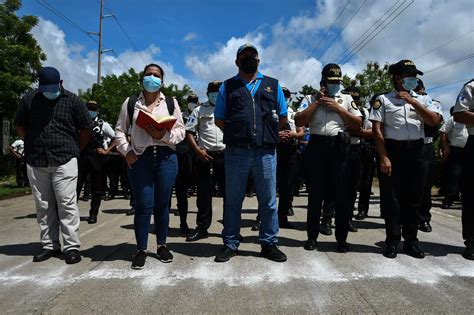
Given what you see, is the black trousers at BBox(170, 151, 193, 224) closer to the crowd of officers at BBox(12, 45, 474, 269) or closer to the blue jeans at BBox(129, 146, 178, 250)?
the crowd of officers at BBox(12, 45, 474, 269)

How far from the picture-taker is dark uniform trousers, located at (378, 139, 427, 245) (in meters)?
4.55

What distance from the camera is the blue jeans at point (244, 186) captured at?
4352 mm

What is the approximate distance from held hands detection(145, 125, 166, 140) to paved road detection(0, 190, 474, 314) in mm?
1341

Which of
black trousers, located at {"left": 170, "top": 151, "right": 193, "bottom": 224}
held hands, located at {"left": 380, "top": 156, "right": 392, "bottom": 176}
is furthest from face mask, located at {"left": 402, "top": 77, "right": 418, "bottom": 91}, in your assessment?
black trousers, located at {"left": 170, "top": 151, "right": 193, "bottom": 224}

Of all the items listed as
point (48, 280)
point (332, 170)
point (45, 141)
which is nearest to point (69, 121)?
point (45, 141)

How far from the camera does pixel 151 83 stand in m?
4.23

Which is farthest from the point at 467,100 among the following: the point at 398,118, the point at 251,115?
the point at 251,115

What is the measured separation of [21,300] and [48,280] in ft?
1.59

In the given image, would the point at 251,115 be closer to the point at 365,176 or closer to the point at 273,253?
the point at 273,253

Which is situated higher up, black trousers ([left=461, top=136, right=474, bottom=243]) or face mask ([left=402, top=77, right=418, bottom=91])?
face mask ([left=402, top=77, right=418, bottom=91])

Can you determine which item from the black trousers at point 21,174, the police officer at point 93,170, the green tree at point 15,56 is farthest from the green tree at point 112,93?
the police officer at point 93,170

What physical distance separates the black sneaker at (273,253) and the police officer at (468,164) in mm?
2069

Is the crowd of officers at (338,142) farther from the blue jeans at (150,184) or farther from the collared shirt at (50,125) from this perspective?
the collared shirt at (50,125)

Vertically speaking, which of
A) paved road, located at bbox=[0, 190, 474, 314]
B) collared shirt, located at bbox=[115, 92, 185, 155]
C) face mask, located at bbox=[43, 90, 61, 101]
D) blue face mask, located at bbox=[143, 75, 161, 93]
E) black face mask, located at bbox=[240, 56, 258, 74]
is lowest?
paved road, located at bbox=[0, 190, 474, 314]
